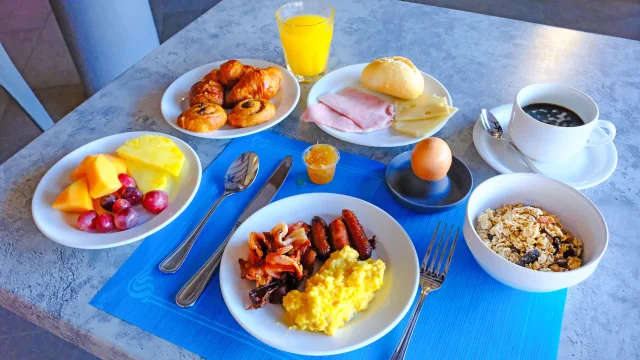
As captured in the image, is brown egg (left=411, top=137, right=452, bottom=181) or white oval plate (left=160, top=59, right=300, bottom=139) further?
white oval plate (left=160, top=59, right=300, bottom=139)

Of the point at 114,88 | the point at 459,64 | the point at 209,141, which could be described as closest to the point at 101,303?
the point at 209,141

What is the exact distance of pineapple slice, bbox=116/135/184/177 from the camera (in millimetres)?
1049

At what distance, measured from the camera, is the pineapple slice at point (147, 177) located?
1.03 metres

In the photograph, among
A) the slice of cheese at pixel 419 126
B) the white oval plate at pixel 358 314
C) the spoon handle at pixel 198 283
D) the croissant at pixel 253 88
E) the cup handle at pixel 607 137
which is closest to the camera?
the white oval plate at pixel 358 314

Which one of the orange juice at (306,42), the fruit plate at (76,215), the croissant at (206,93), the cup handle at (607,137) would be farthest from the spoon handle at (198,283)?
the cup handle at (607,137)

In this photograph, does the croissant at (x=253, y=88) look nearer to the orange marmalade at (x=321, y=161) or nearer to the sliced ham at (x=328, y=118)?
the sliced ham at (x=328, y=118)

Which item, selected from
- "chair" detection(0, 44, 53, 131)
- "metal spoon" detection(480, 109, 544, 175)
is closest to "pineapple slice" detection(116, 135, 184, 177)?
"metal spoon" detection(480, 109, 544, 175)

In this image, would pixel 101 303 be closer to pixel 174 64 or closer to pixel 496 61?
pixel 174 64

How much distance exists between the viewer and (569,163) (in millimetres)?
1072

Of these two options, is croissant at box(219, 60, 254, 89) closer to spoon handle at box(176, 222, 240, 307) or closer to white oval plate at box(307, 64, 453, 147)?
white oval plate at box(307, 64, 453, 147)

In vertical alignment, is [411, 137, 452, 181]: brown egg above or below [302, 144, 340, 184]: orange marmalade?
above

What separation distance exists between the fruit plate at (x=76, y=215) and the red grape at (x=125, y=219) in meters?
0.01

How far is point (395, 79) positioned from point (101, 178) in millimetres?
777

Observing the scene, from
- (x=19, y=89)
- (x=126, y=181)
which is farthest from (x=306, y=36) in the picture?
(x=19, y=89)
